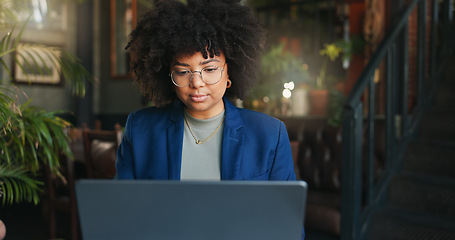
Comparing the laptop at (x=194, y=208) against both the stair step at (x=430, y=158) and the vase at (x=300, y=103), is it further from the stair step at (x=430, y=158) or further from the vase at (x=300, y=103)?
the vase at (x=300, y=103)

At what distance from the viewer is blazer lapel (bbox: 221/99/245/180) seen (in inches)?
43.3

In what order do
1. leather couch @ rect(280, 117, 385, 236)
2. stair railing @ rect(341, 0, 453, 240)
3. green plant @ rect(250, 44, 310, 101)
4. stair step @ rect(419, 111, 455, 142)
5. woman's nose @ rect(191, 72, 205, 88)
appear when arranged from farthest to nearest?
green plant @ rect(250, 44, 310, 101) < leather couch @ rect(280, 117, 385, 236) < stair step @ rect(419, 111, 455, 142) < stair railing @ rect(341, 0, 453, 240) < woman's nose @ rect(191, 72, 205, 88)

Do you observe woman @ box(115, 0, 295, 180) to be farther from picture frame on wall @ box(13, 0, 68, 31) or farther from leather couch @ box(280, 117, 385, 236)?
picture frame on wall @ box(13, 0, 68, 31)

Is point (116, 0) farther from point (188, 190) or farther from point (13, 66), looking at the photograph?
point (188, 190)

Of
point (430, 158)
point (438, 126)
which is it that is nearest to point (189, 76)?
point (430, 158)

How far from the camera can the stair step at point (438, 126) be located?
2.95 metres

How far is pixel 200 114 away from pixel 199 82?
0.15m

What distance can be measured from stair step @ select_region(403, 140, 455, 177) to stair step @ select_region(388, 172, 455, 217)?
0.36ft

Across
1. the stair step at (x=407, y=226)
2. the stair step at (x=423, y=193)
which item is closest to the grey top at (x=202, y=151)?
the stair step at (x=407, y=226)

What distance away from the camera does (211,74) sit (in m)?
1.07

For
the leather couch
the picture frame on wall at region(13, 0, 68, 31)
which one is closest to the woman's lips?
the leather couch

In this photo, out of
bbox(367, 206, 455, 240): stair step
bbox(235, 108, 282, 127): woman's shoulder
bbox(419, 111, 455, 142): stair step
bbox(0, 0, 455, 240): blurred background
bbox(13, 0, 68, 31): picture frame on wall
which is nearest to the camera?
bbox(235, 108, 282, 127): woman's shoulder

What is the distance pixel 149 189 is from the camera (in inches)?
26.6

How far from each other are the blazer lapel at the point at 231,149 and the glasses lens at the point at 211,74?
0.13 m
